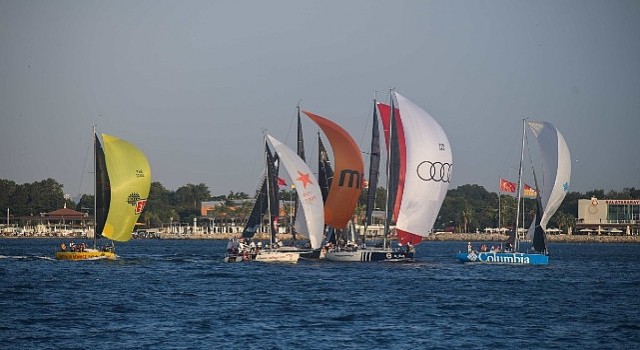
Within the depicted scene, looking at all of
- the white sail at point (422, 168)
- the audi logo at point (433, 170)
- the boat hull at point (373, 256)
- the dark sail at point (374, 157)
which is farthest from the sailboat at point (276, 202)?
the audi logo at point (433, 170)

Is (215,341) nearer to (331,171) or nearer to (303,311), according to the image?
(303,311)

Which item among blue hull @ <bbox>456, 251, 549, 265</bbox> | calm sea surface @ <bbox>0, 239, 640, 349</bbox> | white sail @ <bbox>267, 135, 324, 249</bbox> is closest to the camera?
calm sea surface @ <bbox>0, 239, 640, 349</bbox>

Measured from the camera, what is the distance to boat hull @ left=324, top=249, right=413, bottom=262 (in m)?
87.7

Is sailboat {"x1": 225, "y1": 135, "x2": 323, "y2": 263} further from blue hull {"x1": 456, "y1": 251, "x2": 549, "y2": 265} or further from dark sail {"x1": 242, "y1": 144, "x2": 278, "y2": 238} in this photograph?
blue hull {"x1": 456, "y1": 251, "x2": 549, "y2": 265}

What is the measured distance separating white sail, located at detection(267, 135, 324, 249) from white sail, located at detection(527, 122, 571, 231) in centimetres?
1680

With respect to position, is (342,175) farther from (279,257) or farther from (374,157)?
(279,257)

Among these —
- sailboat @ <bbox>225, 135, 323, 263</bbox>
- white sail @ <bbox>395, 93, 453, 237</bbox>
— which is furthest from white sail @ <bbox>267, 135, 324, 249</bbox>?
white sail @ <bbox>395, 93, 453, 237</bbox>

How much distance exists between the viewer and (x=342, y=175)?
89500mm

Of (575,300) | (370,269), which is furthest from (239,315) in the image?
(370,269)

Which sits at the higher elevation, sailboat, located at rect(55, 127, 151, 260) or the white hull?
sailboat, located at rect(55, 127, 151, 260)

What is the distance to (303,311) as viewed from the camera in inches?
2083

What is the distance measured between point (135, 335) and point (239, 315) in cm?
802

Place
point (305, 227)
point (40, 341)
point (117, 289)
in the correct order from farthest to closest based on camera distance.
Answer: point (305, 227) → point (117, 289) → point (40, 341)

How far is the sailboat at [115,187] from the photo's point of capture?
86812mm
